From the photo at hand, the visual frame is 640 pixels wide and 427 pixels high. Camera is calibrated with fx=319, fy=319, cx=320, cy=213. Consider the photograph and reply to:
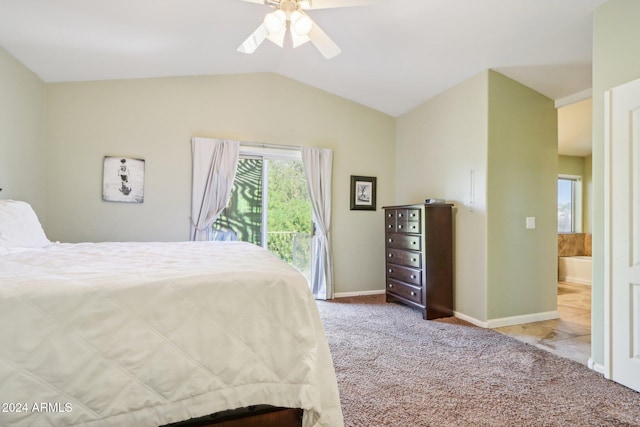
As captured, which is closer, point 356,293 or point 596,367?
point 596,367

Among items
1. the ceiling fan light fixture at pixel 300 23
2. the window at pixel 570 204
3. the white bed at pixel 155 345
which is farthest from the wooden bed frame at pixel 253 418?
the window at pixel 570 204

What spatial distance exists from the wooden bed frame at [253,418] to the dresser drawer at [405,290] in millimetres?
2536

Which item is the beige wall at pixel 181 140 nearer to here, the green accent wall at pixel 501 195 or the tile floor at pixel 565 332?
the green accent wall at pixel 501 195

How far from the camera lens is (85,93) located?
11.3ft

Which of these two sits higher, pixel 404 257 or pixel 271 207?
pixel 271 207

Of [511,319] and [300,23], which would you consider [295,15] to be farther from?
[511,319]

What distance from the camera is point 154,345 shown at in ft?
3.74

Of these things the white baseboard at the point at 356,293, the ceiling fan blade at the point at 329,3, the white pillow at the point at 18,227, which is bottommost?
the white baseboard at the point at 356,293

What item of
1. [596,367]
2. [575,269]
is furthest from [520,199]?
[575,269]

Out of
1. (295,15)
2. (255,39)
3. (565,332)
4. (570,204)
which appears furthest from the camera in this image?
(570,204)

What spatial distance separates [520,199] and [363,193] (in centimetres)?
194

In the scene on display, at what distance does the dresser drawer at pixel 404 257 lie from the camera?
11.8 feet

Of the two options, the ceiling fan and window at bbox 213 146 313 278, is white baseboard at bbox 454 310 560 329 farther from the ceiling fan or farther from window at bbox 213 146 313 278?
the ceiling fan

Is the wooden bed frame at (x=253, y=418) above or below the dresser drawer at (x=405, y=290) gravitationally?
above
